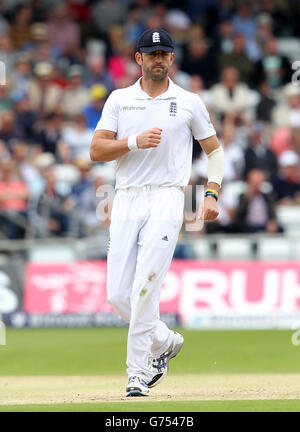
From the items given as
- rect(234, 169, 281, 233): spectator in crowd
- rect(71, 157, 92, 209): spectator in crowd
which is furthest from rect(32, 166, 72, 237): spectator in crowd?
rect(234, 169, 281, 233): spectator in crowd

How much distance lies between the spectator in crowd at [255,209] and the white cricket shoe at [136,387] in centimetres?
843

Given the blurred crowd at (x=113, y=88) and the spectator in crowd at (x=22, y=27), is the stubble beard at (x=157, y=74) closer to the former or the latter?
the blurred crowd at (x=113, y=88)

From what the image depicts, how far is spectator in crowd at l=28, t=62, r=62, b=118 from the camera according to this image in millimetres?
18688

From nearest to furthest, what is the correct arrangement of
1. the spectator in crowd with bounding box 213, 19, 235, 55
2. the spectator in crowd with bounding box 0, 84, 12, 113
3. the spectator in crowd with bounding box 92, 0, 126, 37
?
the spectator in crowd with bounding box 0, 84, 12, 113 → the spectator in crowd with bounding box 213, 19, 235, 55 → the spectator in crowd with bounding box 92, 0, 126, 37

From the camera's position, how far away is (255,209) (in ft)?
53.2

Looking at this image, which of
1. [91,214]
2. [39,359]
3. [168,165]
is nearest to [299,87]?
[91,214]

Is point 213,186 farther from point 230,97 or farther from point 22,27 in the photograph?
point 22,27

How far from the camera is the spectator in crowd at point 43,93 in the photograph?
18.7 meters

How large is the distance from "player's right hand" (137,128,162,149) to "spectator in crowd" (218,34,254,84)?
12.0 m

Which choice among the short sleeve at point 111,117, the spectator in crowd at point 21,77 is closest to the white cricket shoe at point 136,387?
the short sleeve at point 111,117

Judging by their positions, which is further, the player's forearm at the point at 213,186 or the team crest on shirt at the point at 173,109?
the player's forearm at the point at 213,186

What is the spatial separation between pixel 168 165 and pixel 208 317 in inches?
308

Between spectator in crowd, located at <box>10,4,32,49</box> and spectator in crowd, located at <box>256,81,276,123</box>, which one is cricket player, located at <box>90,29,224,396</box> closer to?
spectator in crowd, located at <box>256,81,276,123</box>

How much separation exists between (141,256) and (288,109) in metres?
11.0
